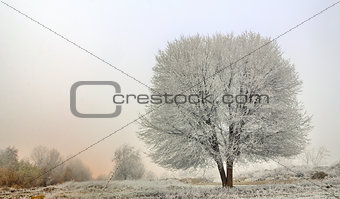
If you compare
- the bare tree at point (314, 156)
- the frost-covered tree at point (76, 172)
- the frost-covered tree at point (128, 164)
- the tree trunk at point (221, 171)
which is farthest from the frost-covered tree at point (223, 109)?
the bare tree at point (314, 156)

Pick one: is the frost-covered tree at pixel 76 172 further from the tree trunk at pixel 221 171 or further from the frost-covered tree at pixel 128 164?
the tree trunk at pixel 221 171

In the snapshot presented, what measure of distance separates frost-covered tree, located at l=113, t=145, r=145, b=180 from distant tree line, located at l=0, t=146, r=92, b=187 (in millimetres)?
3018

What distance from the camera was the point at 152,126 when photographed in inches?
667

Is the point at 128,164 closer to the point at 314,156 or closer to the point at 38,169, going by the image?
the point at 38,169

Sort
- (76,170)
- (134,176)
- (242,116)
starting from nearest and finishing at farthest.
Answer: (76,170) → (242,116) → (134,176)

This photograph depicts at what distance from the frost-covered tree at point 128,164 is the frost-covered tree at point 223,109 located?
4.76 ft

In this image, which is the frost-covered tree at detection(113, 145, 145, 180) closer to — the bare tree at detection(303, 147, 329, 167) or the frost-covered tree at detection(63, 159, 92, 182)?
the frost-covered tree at detection(63, 159, 92, 182)

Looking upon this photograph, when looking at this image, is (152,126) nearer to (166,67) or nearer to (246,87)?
(166,67)

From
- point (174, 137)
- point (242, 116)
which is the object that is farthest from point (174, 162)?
point (242, 116)

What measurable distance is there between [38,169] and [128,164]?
22.6ft

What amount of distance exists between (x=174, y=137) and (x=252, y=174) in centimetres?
1714

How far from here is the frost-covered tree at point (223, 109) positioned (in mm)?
16109

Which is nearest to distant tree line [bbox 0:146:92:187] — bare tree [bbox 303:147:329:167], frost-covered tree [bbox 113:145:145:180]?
frost-covered tree [bbox 113:145:145:180]

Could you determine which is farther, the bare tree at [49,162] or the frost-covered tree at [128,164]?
the frost-covered tree at [128,164]
